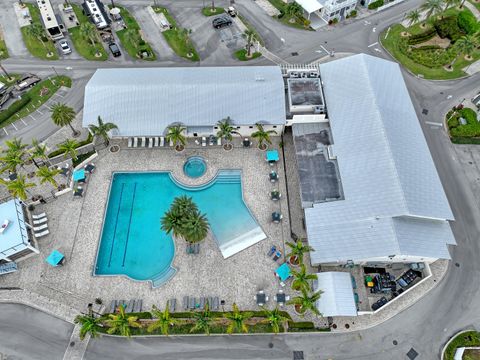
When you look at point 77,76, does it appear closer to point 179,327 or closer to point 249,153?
point 249,153

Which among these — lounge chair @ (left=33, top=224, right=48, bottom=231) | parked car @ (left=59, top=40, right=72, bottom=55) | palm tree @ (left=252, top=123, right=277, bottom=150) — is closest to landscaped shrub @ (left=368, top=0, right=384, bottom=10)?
palm tree @ (left=252, top=123, right=277, bottom=150)

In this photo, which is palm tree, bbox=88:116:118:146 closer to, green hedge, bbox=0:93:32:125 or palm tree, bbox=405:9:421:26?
green hedge, bbox=0:93:32:125

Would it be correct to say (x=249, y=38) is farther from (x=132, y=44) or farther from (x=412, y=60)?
(x=412, y=60)

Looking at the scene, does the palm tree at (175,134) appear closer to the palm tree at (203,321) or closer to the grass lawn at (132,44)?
the grass lawn at (132,44)

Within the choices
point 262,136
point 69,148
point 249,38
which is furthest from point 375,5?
point 69,148

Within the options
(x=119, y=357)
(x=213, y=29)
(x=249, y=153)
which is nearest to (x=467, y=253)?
(x=249, y=153)
